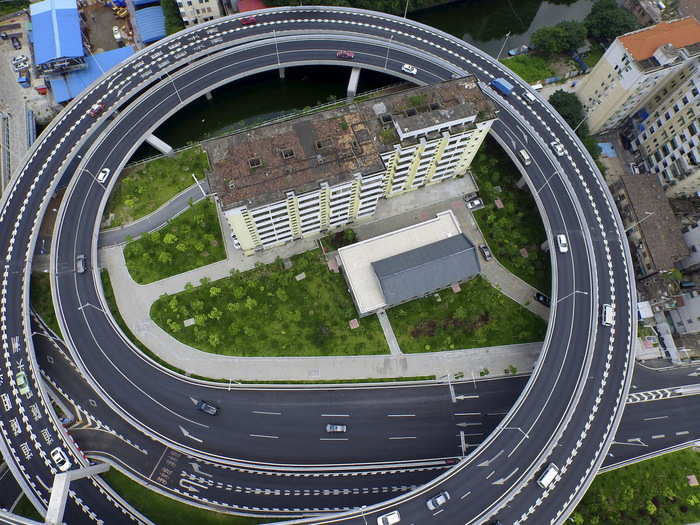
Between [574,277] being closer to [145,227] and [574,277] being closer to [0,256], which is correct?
[145,227]

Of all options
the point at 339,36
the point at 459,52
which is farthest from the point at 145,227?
the point at 459,52

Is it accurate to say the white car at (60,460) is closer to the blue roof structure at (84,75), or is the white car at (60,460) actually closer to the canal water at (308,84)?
the canal water at (308,84)

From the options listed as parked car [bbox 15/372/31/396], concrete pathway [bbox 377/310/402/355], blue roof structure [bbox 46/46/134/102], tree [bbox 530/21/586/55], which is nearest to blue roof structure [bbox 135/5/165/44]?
blue roof structure [bbox 46/46/134/102]

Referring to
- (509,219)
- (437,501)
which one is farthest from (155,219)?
(509,219)

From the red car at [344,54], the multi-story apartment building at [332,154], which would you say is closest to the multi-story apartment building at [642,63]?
the multi-story apartment building at [332,154]

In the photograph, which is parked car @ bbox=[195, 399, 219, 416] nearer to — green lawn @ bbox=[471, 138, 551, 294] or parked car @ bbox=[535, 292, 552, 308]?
green lawn @ bbox=[471, 138, 551, 294]

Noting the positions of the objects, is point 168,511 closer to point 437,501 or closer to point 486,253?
point 437,501
